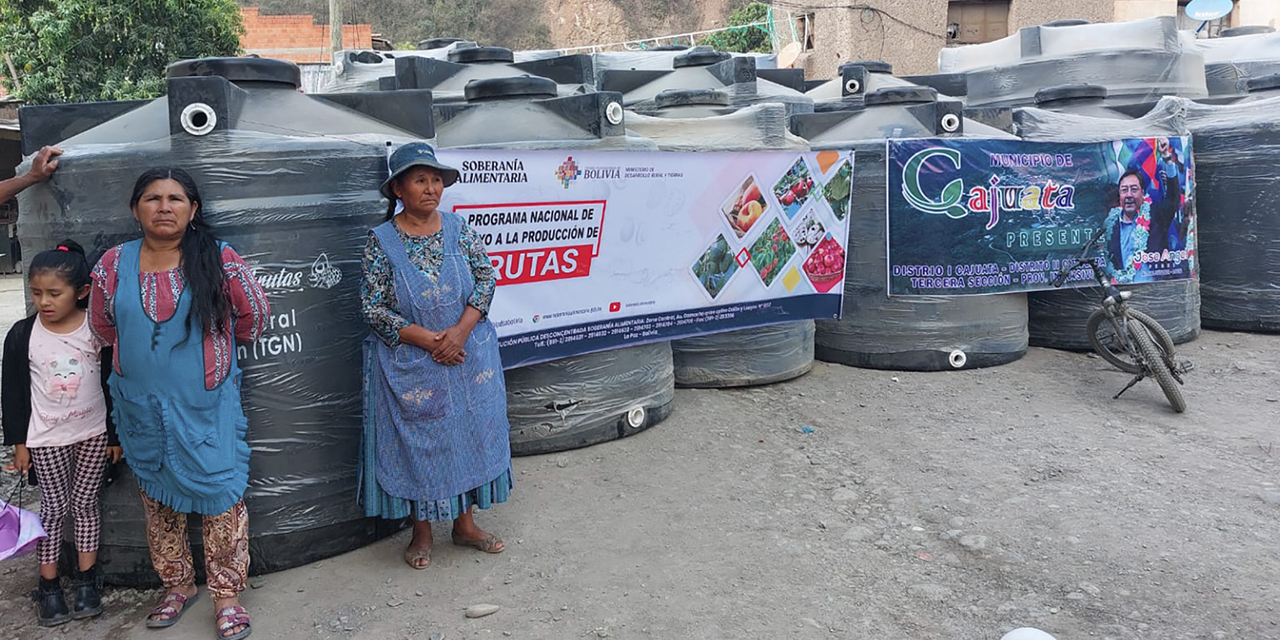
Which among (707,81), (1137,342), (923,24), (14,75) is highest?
(923,24)

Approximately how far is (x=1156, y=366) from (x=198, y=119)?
4862 millimetres

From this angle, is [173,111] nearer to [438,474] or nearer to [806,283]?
[438,474]

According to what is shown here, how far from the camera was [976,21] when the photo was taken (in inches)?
633

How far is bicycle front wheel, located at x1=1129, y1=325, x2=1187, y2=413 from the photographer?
16.8ft

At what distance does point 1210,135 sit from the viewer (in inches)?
274

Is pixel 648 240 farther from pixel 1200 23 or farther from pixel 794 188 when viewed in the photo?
pixel 1200 23

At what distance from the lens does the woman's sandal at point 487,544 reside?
344 centimetres

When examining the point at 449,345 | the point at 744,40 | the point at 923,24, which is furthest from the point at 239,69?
the point at 744,40

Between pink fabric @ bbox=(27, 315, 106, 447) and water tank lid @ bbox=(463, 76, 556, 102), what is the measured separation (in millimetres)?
2217

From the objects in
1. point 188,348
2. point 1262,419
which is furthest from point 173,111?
point 1262,419

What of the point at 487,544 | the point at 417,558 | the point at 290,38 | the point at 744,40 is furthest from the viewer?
the point at 290,38

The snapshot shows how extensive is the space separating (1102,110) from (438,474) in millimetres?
6167

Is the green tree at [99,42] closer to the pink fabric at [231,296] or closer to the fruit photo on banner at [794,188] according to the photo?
the fruit photo on banner at [794,188]

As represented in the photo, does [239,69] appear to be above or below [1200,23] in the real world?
below
